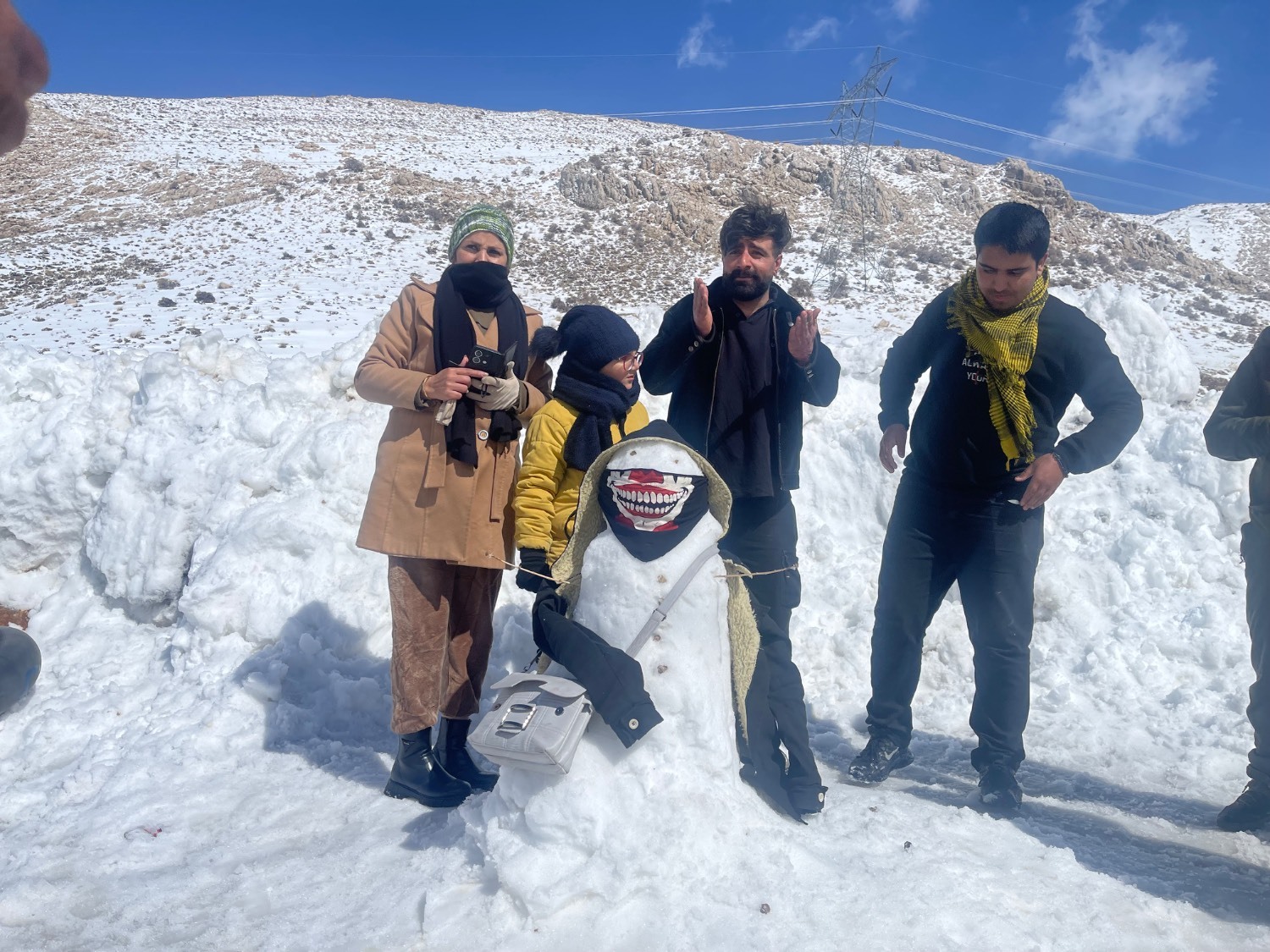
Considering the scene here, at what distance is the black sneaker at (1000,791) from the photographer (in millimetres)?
3027

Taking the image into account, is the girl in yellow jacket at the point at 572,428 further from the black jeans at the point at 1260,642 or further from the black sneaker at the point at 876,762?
the black jeans at the point at 1260,642

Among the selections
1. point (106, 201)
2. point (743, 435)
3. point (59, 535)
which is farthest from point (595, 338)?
point (106, 201)

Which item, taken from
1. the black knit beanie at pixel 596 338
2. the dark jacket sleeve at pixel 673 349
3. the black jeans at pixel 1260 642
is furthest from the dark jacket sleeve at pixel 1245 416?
the black knit beanie at pixel 596 338

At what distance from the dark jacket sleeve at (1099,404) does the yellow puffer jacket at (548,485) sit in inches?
62.2

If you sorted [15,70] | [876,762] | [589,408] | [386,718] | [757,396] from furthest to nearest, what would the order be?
[386,718] < [876,762] < [757,396] < [589,408] < [15,70]

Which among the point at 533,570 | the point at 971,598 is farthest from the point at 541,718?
the point at 971,598

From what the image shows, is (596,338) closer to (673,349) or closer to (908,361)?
(673,349)

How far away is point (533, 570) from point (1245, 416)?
2.68 metres

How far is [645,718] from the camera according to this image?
7.35 ft

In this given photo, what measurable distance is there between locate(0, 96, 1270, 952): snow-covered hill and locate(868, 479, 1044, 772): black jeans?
12.7 inches

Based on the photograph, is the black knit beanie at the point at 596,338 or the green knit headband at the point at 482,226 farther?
the green knit headband at the point at 482,226

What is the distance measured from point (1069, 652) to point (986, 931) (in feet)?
8.82

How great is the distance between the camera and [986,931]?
212cm

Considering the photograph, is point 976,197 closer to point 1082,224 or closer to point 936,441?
point 1082,224
